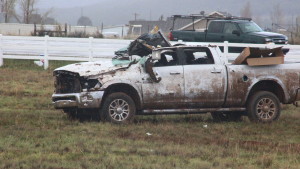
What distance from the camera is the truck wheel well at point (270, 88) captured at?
512 inches

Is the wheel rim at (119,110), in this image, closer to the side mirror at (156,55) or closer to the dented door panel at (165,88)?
the dented door panel at (165,88)

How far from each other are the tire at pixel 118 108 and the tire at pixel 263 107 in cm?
244

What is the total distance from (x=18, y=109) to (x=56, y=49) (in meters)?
12.9

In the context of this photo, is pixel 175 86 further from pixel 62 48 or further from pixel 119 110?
pixel 62 48

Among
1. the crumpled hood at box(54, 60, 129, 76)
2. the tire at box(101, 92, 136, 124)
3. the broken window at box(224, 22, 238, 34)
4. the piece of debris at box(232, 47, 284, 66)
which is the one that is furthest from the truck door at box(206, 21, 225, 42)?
the tire at box(101, 92, 136, 124)

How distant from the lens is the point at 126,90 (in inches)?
487

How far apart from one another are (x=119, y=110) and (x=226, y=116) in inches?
112

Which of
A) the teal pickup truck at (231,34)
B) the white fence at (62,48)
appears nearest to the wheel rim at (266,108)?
the white fence at (62,48)

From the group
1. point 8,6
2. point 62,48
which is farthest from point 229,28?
point 8,6

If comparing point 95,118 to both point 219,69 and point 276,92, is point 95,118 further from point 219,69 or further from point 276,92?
point 276,92

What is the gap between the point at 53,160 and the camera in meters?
8.48

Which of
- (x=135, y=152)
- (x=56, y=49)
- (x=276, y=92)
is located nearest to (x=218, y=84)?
(x=276, y=92)

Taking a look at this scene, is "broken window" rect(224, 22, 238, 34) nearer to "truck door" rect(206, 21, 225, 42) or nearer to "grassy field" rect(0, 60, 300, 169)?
"truck door" rect(206, 21, 225, 42)

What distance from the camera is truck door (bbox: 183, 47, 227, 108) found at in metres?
12.4
